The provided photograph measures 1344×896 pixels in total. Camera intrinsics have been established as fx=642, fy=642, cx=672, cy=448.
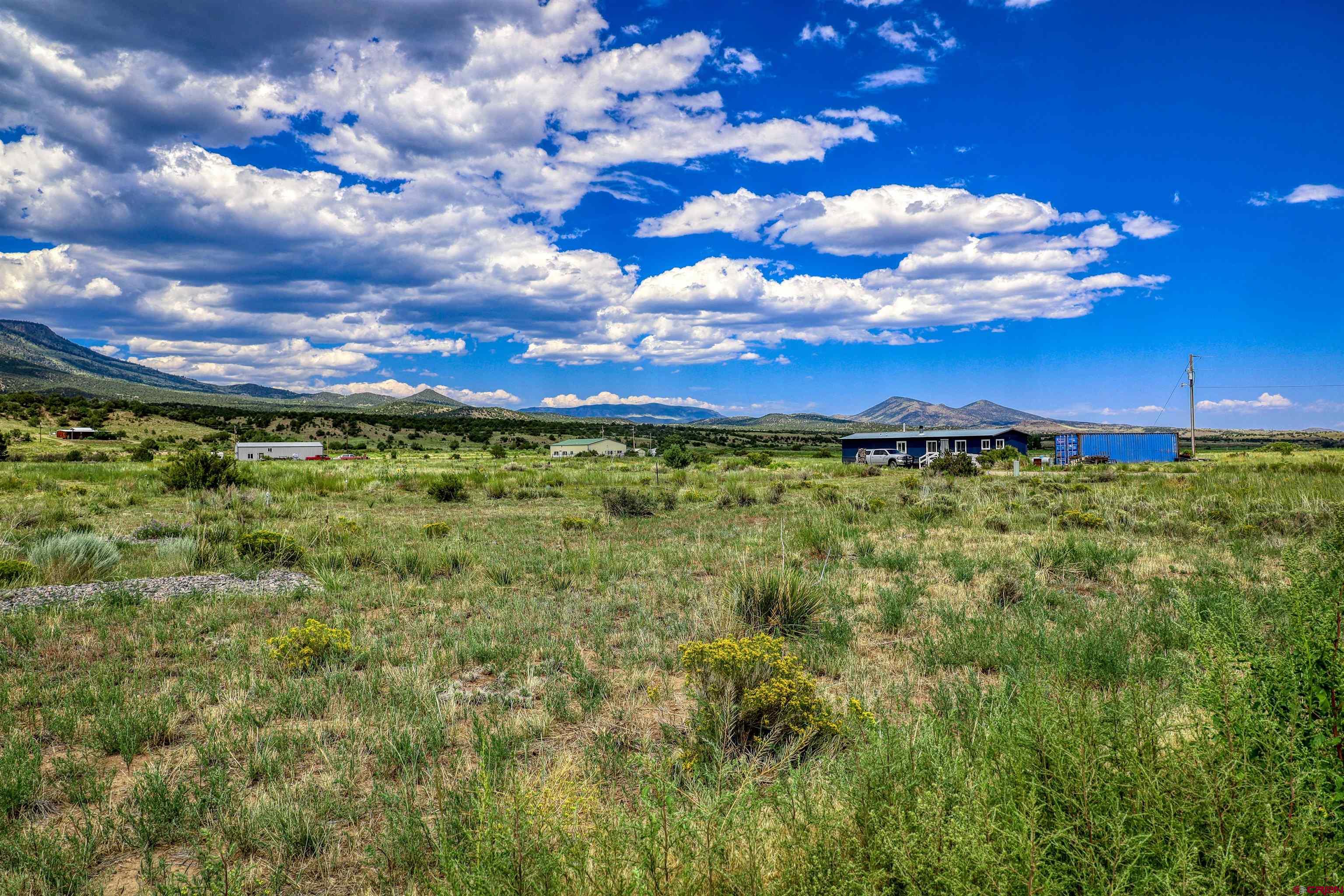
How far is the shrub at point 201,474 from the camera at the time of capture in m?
23.0

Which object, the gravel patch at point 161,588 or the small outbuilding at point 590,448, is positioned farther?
the small outbuilding at point 590,448

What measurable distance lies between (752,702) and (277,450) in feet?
238

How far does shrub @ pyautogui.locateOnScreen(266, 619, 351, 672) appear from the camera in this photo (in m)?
6.21

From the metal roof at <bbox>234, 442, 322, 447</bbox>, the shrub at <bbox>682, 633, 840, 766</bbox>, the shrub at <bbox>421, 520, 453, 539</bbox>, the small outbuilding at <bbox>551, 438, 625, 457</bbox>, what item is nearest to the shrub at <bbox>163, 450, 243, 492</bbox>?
the shrub at <bbox>421, 520, 453, 539</bbox>

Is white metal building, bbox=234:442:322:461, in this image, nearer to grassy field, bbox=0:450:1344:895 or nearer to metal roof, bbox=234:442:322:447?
metal roof, bbox=234:442:322:447

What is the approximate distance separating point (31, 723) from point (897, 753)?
641 centimetres

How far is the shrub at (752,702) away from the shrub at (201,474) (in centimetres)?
2374

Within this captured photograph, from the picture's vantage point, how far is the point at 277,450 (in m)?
64.8

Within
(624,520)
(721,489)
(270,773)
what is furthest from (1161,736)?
(721,489)

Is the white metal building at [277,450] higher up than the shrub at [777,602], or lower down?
higher up

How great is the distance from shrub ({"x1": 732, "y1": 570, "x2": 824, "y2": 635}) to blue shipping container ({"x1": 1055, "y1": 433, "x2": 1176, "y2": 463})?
58.7 m

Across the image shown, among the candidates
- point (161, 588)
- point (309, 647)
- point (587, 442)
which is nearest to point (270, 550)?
point (161, 588)

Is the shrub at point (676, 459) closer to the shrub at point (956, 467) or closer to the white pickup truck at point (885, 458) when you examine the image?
the white pickup truck at point (885, 458)

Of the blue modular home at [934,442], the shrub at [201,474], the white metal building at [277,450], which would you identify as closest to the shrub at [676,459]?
the blue modular home at [934,442]
